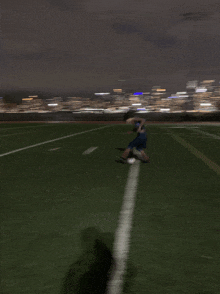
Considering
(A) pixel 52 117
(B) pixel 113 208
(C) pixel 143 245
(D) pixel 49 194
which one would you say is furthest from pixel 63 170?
(A) pixel 52 117

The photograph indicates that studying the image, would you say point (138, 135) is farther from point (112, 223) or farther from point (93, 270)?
point (93, 270)

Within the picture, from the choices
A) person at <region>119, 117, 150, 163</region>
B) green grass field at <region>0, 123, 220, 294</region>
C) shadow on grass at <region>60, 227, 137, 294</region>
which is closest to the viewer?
shadow on grass at <region>60, 227, 137, 294</region>

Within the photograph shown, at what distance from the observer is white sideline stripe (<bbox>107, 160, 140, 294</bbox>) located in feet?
11.8

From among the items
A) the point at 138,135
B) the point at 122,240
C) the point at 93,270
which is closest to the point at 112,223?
the point at 122,240

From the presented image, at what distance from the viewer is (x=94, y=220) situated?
570cm

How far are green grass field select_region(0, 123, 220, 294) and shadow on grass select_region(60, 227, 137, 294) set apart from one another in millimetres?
44

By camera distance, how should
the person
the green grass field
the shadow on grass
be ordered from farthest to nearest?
the person
the green grass field
the shadow on grass

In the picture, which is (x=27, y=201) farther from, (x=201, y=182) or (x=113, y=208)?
(x=201, y=182)

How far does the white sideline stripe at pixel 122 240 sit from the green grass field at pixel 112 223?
64 mm

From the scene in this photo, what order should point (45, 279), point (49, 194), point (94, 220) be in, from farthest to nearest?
point (49, 194) → point (94, 220) → point (45, 279)

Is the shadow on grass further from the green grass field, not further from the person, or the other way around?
the person

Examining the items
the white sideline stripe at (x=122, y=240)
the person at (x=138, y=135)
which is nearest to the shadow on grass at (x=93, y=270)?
the white sideline stripe at (x=122, y=240)

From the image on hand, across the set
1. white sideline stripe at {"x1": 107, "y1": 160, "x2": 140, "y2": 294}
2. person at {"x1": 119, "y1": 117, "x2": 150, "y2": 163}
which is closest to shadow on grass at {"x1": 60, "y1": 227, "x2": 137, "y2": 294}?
white sideline stripe at {"x1": 107, "y1": 160, "x2": 140, "y2": 294}

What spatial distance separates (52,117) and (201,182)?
162 ft
